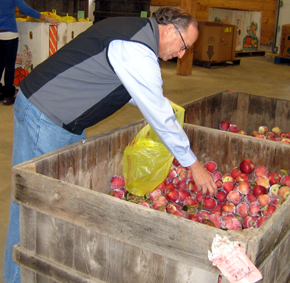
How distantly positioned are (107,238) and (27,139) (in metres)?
0.73

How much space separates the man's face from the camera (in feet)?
5.71

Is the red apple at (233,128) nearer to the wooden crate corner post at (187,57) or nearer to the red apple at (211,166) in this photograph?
the red apple at (211,166)

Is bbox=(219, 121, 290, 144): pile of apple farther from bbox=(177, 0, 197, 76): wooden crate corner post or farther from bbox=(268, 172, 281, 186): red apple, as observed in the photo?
bbox=(177, 0, 197, 76): wooden crate corner post

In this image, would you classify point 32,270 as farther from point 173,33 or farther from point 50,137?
point 173,33

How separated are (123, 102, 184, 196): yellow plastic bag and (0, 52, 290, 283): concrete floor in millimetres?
1045

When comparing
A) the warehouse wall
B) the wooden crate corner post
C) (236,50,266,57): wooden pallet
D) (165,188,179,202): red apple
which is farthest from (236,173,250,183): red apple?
the warehouse wall

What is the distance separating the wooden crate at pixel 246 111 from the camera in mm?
3664

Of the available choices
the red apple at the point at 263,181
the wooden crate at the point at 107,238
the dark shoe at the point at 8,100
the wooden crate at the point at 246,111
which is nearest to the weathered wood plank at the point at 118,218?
the wooden crate at the point at 107,238

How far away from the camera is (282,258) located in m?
1.61

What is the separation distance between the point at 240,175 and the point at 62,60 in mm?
1264

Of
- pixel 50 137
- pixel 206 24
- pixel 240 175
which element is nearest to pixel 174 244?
pixel 50 137

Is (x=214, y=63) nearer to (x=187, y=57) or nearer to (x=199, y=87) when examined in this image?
(x=187, y=57)

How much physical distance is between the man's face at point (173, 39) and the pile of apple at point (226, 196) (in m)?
0.82

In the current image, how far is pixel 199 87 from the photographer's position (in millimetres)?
7418
